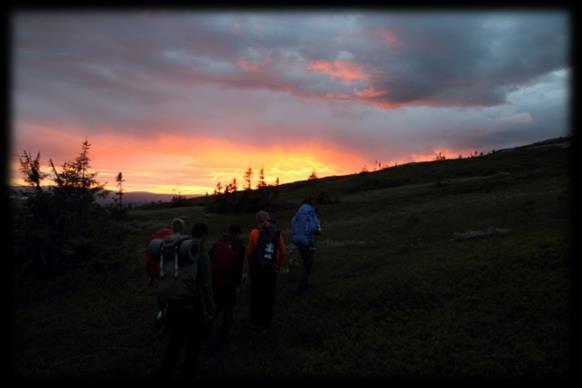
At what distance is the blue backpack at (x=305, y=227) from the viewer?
13.2 metres

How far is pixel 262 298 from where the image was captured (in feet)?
34.7

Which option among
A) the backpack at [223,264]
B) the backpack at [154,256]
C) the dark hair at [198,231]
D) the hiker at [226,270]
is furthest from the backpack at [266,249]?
the dark hair at [198,231]

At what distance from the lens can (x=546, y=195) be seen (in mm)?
28547

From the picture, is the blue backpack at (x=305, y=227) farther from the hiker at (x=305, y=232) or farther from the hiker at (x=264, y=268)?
the hiker at (x=264, y=268)

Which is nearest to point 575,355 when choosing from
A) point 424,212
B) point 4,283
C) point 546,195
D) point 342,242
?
point 4,283

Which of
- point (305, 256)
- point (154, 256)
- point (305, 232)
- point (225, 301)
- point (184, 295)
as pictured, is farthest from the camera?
point (305, 256)

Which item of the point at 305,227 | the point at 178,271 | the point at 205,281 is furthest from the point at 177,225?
the point at 305,227

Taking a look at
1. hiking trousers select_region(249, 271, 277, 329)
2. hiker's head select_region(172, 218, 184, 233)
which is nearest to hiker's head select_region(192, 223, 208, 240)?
hiker's head select_region(172, 218, 184, 233)

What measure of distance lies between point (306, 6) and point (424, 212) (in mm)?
28855

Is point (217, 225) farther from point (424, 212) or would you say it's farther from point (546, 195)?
point (546, 195)

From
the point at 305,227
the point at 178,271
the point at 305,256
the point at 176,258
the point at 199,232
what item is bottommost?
the point at 305,256

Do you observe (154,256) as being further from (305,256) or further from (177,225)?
(305,256)

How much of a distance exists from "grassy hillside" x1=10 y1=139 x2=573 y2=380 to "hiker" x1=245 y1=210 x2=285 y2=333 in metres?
0.50

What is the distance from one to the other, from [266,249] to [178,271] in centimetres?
Result: 366
